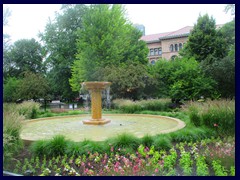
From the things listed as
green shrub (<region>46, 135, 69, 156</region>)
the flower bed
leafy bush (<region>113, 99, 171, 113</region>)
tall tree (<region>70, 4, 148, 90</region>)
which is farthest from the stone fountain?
tall tree (<region>70, 4, 148, 90</region>)

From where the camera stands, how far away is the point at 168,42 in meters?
41.7

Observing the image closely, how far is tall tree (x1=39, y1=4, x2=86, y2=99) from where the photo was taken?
27422 millimetres

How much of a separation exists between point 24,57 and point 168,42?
23.6 meters

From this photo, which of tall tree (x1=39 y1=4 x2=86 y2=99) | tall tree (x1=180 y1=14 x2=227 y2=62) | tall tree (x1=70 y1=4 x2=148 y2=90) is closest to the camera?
tall tree (x1=70 y1=4 x2=148 y2=90)

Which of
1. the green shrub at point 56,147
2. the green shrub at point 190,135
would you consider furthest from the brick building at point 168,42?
the green shrub at point 56,147

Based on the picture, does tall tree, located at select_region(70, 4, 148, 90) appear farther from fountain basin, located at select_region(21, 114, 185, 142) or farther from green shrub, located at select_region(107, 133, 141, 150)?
green shrub, located at select_region(107, 133, 141, 150)

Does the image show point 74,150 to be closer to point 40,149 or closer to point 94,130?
point 40,149

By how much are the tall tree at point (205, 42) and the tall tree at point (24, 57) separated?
20.7 m

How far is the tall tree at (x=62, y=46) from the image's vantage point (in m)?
27.4

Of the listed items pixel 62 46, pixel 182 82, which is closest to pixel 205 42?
pixel 182 82

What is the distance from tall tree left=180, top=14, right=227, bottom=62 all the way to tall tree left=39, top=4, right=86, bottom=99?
43.4 ft
